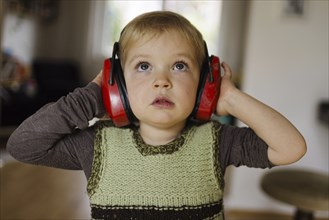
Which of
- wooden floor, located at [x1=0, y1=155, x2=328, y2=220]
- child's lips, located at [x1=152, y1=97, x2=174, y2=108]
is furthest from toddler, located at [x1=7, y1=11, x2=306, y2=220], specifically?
wooden floor, located at [x1=0, y1=155, x2=328, y2=220]

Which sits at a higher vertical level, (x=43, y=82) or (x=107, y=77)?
(x=107, y=77)

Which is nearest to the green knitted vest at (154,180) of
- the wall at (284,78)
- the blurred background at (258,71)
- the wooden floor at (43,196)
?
the blurred background at (258,71)

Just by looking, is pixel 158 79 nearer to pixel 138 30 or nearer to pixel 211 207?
pixel 138 30

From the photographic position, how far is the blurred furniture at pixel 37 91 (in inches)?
107

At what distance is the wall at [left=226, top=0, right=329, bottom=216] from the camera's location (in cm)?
127

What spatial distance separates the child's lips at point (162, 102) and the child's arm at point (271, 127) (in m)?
0.11

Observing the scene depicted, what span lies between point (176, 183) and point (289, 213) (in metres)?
1.28

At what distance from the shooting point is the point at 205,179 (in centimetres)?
64

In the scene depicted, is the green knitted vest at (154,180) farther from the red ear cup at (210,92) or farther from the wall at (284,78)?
the wall at (284,78)

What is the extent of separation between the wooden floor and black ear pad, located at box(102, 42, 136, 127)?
0.52m

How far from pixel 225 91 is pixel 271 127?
0.10 m

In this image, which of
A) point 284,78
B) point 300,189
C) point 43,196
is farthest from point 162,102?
point 43,196

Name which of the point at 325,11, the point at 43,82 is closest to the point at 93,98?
the point at 325,11

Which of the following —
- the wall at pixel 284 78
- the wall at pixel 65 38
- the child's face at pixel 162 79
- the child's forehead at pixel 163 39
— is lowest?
the wall at pixel 65 38
